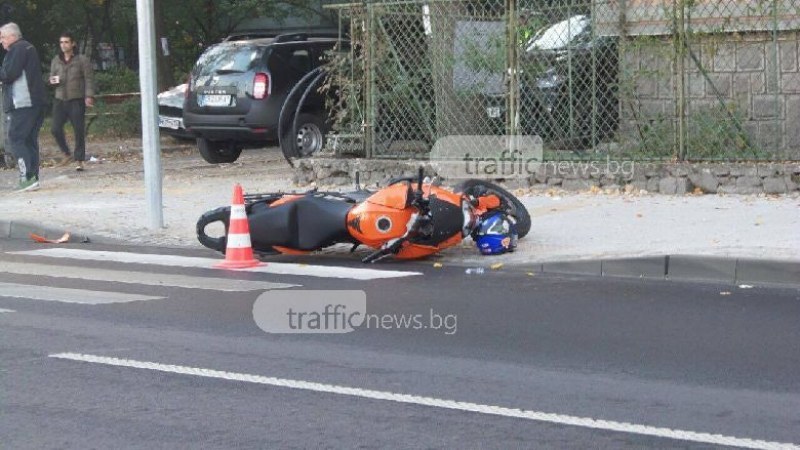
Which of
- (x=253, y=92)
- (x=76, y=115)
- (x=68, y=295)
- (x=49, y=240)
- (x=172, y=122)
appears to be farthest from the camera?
(x=172, y=122)

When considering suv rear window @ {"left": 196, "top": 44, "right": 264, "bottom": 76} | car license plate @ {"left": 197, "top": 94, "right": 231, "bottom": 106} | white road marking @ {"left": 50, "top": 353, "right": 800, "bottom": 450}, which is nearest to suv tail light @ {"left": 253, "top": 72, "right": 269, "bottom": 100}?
suv rear window @ {"left": 196, "top": 44, "right": 264, "bottom": 76}

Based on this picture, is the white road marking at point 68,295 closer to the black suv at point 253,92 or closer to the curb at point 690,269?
the curb at point 690,269

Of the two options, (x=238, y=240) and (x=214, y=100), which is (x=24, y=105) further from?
(x=238, y=240)

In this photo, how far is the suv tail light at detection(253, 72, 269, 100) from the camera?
18.5m

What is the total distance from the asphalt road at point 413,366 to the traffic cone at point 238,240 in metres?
0.62

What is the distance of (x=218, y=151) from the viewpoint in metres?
20.1

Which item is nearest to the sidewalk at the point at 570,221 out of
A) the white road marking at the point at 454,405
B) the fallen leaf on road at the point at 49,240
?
the fallen leaf on road at the point at 49,240

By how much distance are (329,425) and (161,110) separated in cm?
1692

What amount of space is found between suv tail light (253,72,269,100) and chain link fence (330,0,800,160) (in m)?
2.18

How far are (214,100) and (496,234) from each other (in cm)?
844

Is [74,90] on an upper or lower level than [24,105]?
upper

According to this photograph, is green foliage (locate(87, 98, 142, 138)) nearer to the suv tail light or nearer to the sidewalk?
the sidewalk

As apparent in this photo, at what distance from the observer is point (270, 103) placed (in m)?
18.6

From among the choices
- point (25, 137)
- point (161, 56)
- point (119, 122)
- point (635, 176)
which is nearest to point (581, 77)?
point (635, 176)
